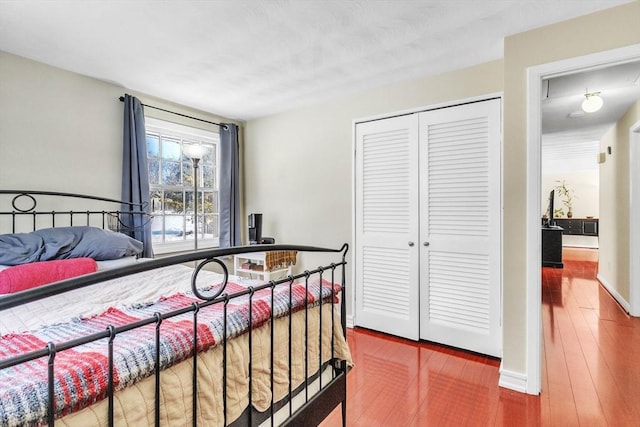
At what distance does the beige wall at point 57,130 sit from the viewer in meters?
2.41

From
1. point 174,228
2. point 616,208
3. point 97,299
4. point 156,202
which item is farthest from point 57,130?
point 616,208

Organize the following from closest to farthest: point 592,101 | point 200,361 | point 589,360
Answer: point 200,361, point 589,360, point 592,101

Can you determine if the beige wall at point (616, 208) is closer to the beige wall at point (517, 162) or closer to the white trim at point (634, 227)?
the white trim at point (634, 227)

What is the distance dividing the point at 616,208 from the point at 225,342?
539 cm

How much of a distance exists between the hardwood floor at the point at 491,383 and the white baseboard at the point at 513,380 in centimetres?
5

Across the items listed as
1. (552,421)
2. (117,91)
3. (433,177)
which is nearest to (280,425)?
(552,421)

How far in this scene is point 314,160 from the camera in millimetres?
3627

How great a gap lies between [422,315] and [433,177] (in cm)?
124

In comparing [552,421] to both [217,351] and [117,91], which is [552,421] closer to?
[217,351]

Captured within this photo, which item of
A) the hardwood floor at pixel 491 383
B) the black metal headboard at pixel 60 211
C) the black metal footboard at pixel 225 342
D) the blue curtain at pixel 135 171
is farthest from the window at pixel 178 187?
the black metal footboard at pixel 225 342

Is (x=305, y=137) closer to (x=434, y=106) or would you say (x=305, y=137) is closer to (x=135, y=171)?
(x=434, y=106)

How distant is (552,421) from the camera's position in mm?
1840

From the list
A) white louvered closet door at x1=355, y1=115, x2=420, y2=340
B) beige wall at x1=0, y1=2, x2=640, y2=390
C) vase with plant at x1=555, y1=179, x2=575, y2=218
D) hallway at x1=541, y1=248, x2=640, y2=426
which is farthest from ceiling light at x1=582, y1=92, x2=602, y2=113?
vase with plant at x1=555, y1=179, x2=575, y2=218

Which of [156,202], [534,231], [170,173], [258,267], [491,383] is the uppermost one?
[170,173]
